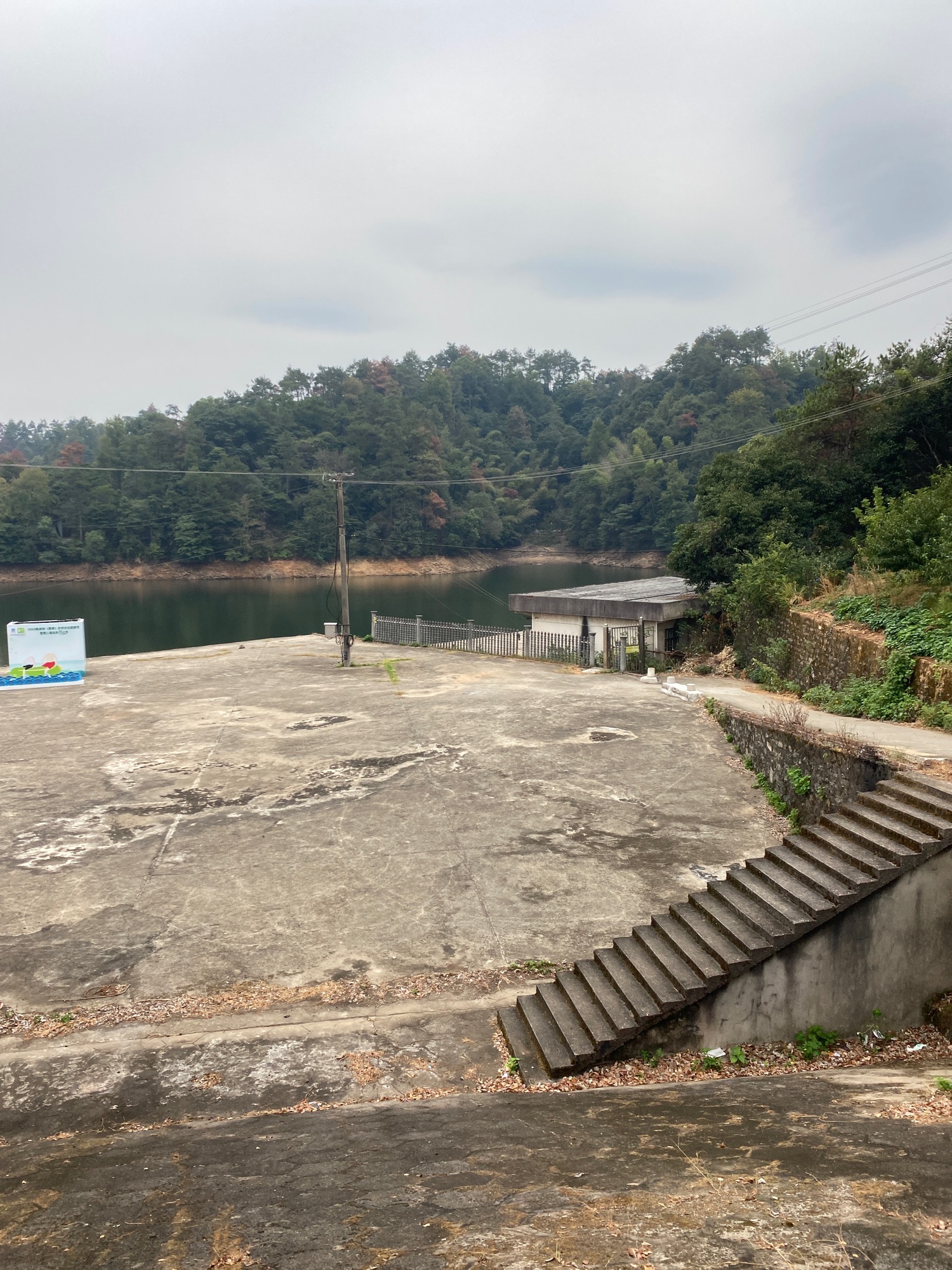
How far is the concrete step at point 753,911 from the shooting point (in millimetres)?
6152

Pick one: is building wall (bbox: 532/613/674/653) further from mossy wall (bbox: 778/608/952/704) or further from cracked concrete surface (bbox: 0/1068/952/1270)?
cracked concrete surface (bbox: 0/1068/952/1270)

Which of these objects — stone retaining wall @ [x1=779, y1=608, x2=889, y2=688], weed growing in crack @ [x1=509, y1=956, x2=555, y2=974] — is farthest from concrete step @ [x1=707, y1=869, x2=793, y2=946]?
stone retaining wall @ [x1=779, y1=608, x2=889, y2=688]

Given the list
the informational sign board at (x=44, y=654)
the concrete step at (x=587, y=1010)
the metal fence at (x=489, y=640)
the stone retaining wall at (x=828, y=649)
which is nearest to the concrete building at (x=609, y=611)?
the metal fence at (x=489, y=640)

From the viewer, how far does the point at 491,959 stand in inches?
306

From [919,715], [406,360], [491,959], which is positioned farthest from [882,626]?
[406,360]

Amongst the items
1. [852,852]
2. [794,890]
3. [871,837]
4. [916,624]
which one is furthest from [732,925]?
[916,624]

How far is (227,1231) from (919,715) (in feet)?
35.1

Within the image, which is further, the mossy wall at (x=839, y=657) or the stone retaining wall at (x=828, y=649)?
the stone retaining wall at (x=828, y=649)

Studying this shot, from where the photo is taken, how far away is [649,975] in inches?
256

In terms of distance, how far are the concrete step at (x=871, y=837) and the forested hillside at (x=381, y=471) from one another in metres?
64.3

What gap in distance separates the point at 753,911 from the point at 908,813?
146 cm

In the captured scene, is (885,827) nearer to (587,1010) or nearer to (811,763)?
(587,1010)

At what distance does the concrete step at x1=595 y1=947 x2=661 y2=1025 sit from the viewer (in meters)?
6.16

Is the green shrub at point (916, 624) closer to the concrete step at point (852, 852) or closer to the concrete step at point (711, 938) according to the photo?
the concrete step at point (852, 852)
